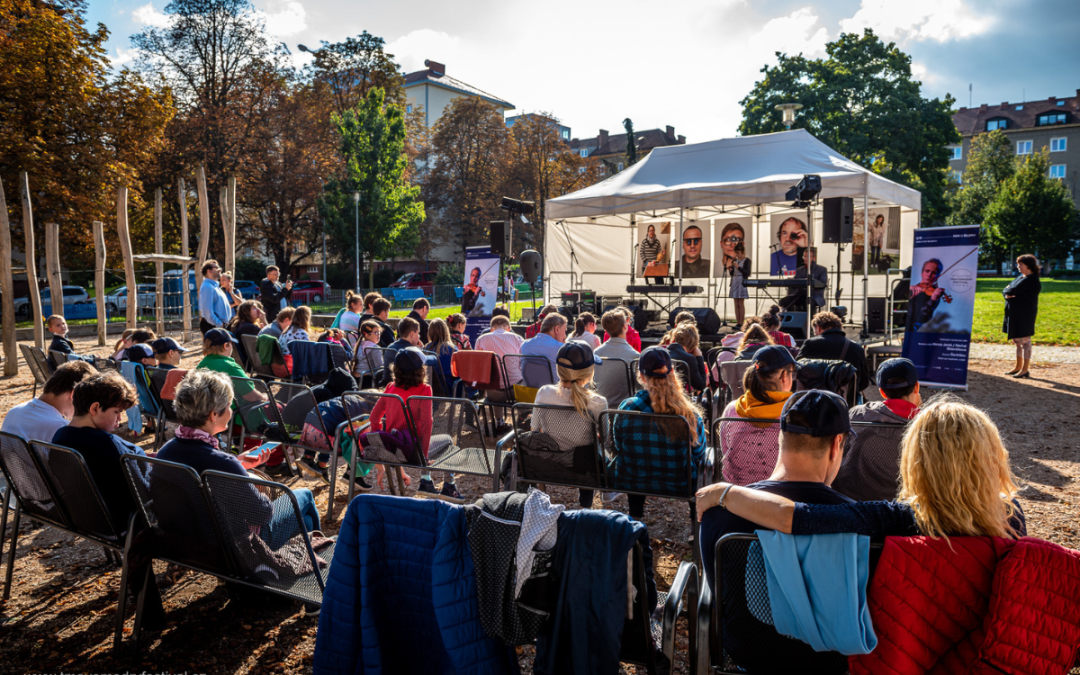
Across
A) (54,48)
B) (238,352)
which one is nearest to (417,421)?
(238,352)

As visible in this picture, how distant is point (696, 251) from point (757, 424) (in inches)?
556

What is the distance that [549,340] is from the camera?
5.89 metres

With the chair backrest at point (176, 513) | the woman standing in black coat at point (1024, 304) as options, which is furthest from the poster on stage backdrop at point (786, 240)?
the chair backrest at point (176, 513)

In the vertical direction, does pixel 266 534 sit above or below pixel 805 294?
below

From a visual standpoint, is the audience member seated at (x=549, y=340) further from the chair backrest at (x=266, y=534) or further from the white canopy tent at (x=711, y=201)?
the white canopy tent at (x=711, y=201)

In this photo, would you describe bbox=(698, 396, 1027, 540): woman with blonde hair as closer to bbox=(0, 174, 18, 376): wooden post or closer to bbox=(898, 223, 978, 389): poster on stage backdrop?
bbox=(898, 223, 978, 389): poster on stage backdrop

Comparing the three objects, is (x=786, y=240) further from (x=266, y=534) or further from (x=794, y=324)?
(x=266, y=534)

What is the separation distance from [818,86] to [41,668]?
108 feet

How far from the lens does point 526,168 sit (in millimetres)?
41188

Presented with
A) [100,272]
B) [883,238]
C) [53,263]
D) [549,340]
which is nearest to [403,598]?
[549,340]

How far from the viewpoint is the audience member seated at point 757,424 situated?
3180 millimetres

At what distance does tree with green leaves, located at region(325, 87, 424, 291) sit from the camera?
102 ft

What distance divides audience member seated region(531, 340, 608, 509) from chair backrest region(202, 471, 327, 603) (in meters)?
1.49

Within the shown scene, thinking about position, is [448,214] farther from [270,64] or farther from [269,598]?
[269,598]
